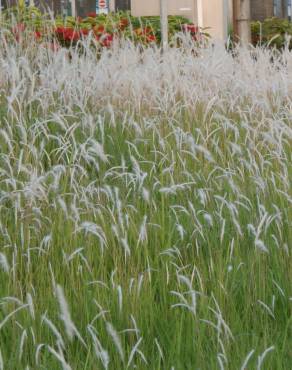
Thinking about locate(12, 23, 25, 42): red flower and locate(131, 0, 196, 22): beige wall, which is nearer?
locate(12, 23, 25, 42): red flower

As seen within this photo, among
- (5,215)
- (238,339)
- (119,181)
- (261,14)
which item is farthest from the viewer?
(261,14)

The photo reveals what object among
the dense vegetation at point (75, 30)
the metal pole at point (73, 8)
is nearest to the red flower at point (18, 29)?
the dense vegetation at point (75, 30)

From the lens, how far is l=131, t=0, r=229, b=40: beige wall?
16.6 m

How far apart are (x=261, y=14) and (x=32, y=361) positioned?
61.1ft

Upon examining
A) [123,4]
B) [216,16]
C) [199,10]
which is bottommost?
[216,16]

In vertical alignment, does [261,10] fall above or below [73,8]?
below

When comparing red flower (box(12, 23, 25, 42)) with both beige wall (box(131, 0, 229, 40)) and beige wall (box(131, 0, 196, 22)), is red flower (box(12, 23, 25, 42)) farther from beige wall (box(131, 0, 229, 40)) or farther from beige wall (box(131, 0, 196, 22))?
beige wall (box(131, 0, 196, 22))

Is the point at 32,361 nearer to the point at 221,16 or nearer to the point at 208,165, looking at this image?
the point at 208,165

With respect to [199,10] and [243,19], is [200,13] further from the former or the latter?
[243,19]

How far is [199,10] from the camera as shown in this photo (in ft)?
57.3

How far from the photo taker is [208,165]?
471 cm

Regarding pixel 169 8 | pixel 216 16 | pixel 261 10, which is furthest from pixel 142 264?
pixel 261 10

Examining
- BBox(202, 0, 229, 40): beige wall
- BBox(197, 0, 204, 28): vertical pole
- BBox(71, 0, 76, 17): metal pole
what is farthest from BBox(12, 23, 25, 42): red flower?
BBox(202, 0, 229, 40): beige wall

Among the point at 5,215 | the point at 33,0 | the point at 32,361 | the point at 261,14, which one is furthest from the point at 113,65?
the point at 261,14
